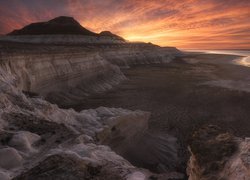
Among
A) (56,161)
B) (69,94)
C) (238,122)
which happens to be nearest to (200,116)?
(238,122)

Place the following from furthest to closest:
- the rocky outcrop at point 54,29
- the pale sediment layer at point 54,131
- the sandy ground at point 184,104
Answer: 1. the rocky outcrop at point 54,29
2. the sandy ground at point 184,104
3. the pale sediment layer at point 54,131

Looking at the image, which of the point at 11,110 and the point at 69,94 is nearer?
the point at 11,110

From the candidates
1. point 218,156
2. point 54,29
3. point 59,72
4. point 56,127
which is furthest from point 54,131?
point 54,29

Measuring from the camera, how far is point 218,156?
17.9 ft

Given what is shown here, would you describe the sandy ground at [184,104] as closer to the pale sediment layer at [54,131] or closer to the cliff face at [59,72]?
the cliff face at [59,72]

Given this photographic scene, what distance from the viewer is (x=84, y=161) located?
6340 millimetres

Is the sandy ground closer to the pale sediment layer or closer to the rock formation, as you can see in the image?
the rock formation

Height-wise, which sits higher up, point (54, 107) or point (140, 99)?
point (54, 107)

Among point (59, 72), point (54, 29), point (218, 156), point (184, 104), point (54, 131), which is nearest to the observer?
point (218, 156)

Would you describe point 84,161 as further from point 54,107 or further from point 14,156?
point 54,107

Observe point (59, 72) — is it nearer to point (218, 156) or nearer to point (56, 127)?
point (56, 127)

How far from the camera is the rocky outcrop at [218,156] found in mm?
4784

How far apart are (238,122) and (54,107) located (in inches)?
514

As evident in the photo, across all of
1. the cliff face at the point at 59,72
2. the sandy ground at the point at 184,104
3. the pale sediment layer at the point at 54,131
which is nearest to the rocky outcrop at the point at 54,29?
the cliff face at the point at 59,72
